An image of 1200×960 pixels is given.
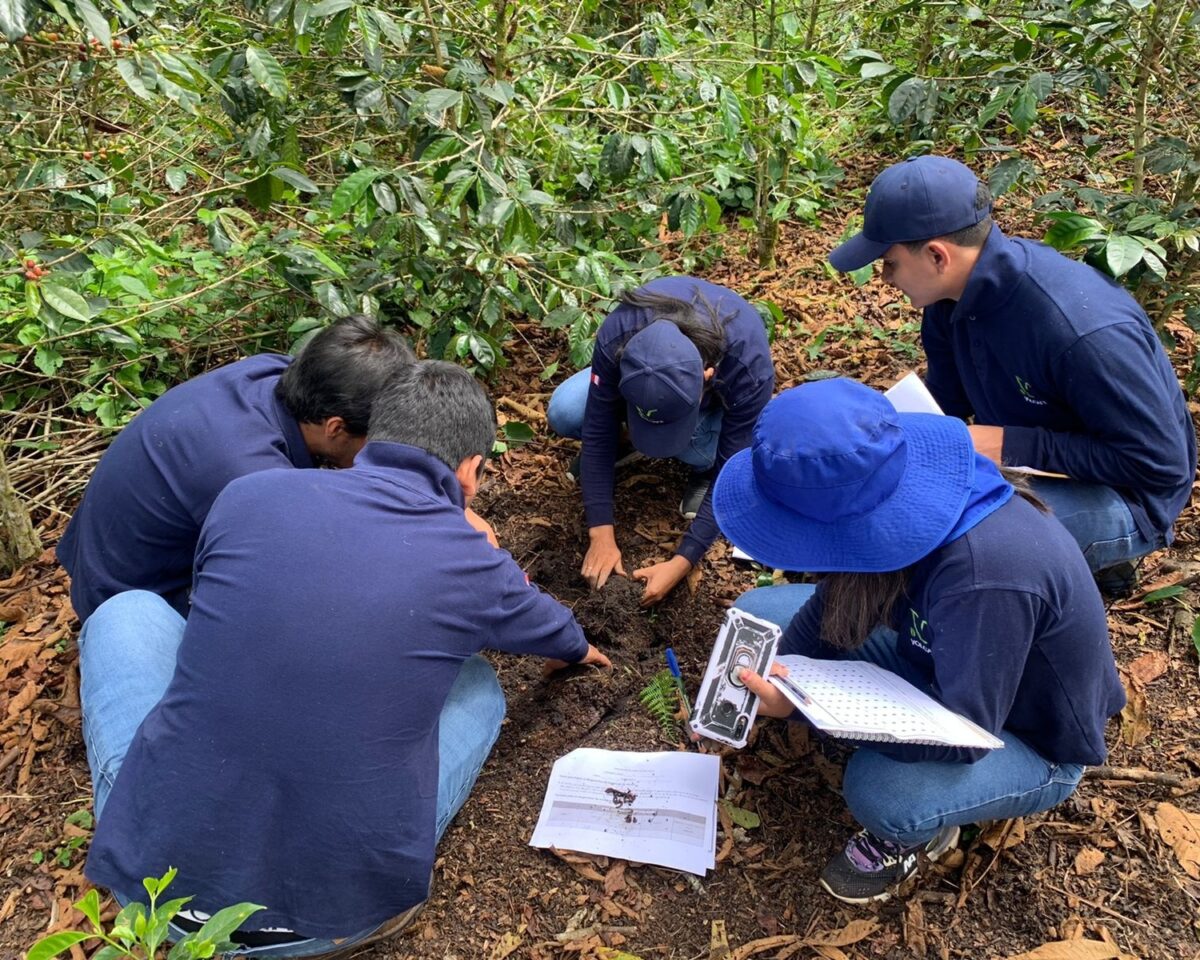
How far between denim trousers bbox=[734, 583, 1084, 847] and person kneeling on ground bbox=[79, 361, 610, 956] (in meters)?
0.98

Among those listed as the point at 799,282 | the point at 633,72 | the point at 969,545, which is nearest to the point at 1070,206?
the point at 799,282

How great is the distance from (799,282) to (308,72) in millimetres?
2683

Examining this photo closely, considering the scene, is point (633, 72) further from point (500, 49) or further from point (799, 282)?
point (799, 282)

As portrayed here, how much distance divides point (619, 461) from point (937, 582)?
6.39 feet

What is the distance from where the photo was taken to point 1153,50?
313 centimetres

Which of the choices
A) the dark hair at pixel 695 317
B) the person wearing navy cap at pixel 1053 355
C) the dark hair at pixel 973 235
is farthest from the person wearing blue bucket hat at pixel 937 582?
the dark hair at pixel 695 317

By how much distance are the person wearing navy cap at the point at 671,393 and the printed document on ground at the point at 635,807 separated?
0.66 m

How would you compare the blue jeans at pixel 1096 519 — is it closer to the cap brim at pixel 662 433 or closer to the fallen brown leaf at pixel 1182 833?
the fallen brown leaf at pixel 1182 833

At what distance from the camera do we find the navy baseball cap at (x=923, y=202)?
229 cm

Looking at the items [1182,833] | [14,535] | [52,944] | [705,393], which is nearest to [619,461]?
[705,393]

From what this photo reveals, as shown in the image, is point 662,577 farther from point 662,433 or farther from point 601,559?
point 662,433

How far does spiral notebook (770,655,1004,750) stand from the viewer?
1.63 meters

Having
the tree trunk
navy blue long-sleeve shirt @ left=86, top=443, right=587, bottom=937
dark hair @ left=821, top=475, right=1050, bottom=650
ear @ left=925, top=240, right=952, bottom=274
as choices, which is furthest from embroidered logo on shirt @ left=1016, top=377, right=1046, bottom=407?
the tree trunk

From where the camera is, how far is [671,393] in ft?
8.48
